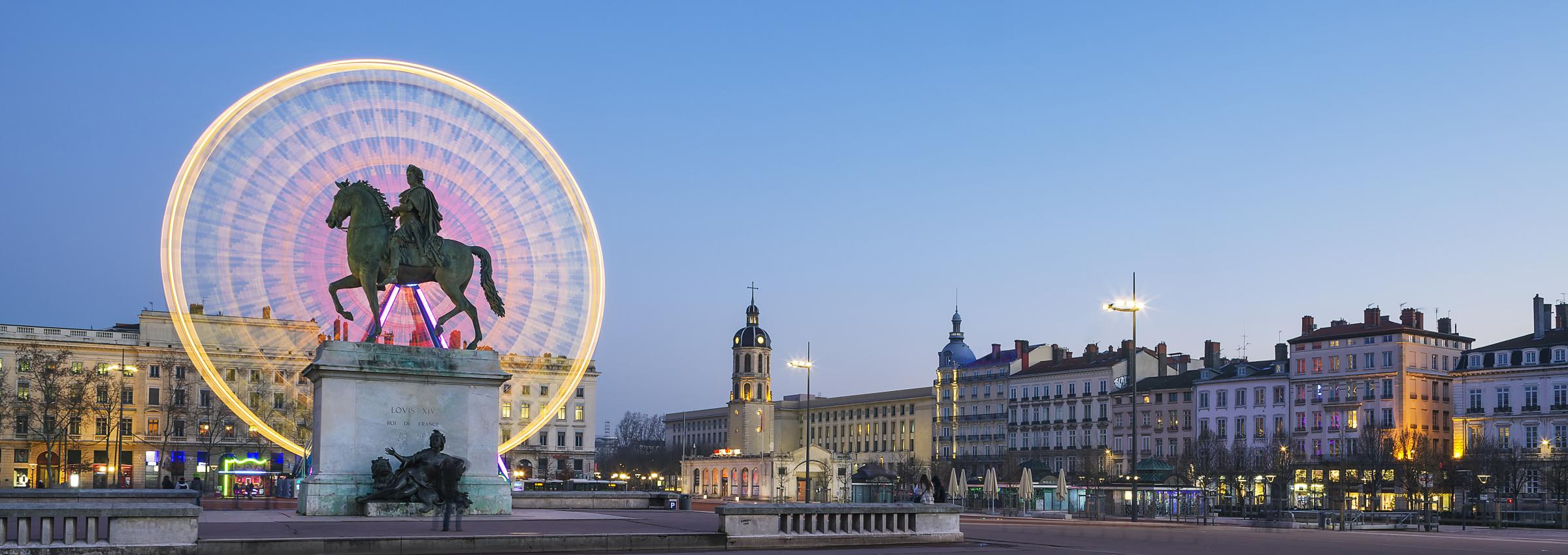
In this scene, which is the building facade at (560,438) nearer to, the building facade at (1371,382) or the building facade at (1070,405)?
the building facade at (1070,405)

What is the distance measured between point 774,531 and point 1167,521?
37.7 metres

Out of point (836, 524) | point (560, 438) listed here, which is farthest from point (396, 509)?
point (560, 438)

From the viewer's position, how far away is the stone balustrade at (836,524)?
27734 millimetres

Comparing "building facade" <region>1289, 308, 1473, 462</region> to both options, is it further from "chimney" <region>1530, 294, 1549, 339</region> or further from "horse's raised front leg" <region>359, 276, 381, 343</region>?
"horse's raised front leg" <region>359, 276, 381, 343</region>

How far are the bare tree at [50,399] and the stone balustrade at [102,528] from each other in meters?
77.9

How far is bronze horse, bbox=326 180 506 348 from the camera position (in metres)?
33.5

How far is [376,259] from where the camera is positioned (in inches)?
1319

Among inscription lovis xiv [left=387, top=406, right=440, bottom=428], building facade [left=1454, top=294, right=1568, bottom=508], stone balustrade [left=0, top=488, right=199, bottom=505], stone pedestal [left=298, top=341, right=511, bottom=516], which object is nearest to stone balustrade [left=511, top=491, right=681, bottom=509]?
stone pedestal [left=298, top=341, right=511, bottom=516]

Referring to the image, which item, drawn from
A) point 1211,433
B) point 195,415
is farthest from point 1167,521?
point 195,415

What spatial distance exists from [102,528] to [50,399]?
280ft

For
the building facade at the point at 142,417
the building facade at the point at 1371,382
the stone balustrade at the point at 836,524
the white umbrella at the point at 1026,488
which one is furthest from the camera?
the building facade at the point at 1371,382

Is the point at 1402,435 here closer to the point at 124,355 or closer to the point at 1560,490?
the point at 1560,490

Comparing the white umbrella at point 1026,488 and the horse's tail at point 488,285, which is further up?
the horse's tail at point 488,285

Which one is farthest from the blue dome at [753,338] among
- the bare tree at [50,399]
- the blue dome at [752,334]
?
the bare tree at [50,399]
